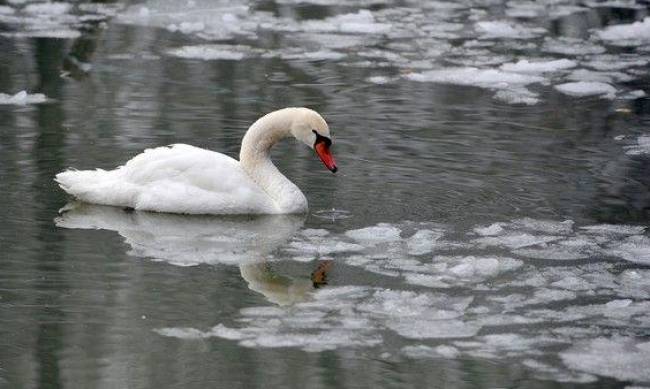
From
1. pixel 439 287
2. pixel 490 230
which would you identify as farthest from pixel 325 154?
pixel 439 287

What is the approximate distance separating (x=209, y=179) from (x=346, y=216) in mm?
873

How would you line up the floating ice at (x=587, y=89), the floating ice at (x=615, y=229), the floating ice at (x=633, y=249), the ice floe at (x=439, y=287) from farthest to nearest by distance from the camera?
1. the floating ice at (x=587, y=89)
2. the floating ice at (x=615, y=229)
3. the floating ice at (x=633, y=249)
4. the ice floe at (x=439, y=287)

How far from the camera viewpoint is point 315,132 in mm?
8836

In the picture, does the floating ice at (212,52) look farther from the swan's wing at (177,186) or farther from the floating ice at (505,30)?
the swan's wing at (177,186)

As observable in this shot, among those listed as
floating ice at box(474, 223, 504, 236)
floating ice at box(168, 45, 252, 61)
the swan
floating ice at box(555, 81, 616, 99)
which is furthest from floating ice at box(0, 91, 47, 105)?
floating ice at box(474, 223, 504, 236)

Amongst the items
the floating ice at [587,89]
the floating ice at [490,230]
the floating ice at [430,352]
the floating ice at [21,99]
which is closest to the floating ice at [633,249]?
the floating ice at [490,230]

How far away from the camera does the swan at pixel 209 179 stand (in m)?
8.60

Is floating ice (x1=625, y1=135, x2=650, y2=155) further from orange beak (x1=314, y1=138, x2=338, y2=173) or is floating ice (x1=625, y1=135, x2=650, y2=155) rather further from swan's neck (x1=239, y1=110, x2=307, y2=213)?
swan's neck (x1=239, y1=110, x2=307, y2=213)

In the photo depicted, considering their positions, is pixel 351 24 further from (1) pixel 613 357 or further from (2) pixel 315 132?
(1) pixel 613 357

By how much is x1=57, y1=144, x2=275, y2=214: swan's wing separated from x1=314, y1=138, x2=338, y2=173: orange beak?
420 millimetres

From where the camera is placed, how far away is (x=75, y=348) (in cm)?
618

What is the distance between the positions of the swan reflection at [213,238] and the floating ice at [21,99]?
8.50ft

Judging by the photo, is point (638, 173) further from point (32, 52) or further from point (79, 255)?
point (32, 52)

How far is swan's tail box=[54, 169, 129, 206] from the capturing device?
28.5 feet
